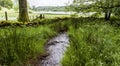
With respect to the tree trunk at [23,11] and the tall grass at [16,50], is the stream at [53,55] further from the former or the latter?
the tree trunk at [23,11]

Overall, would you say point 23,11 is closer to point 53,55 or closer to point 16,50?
point 53,55

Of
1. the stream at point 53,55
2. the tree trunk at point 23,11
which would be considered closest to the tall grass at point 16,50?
the stream at point 53,55

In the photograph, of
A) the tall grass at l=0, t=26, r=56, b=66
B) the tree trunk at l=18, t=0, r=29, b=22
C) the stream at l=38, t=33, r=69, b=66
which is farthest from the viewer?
the tree trunk at l=18, t=0, r=29, b=22

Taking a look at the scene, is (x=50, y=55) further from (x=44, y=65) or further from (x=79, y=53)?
(x=79, y=53)

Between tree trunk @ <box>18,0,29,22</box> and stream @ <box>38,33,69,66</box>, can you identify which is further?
tree trunk @ <box>18,0,29,22</box>

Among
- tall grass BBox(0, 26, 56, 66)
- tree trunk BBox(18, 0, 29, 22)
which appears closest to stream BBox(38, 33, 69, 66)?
tall grass BBox(0, 26, 56, 66)

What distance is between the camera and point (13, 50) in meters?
4.89

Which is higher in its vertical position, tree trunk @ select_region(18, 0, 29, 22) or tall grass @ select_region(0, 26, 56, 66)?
tree trunk @ select_region(18, 0, 29, 22)

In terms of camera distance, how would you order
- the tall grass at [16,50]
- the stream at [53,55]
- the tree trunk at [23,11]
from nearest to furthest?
the tall grass at [16,50] < the stream at [53,55] < the tree trunk at [23,11]

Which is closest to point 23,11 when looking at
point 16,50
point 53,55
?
point 53,55

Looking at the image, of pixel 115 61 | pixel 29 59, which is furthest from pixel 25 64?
pixel 115 61

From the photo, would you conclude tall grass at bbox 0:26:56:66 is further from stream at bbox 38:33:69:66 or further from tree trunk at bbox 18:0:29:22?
tree trunk at bbox 18:0:29:22

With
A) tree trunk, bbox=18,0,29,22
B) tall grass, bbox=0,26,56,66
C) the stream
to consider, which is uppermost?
tree trunk, bbox=18,0,29,22

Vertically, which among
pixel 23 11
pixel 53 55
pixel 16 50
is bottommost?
pixel 53 55
